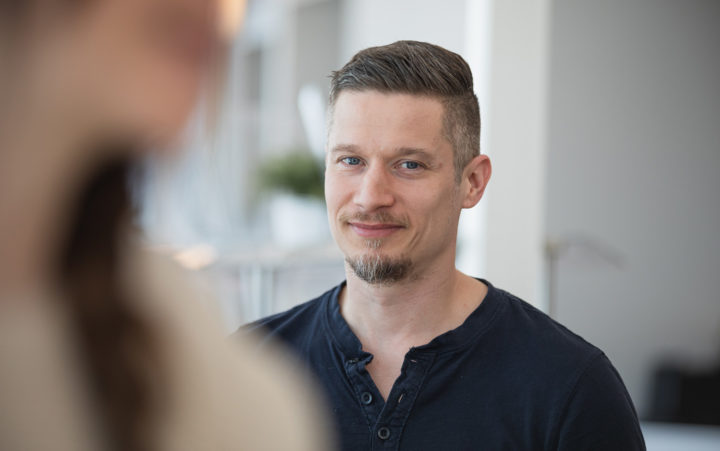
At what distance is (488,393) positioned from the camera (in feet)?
4.26

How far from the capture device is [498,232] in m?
2.86

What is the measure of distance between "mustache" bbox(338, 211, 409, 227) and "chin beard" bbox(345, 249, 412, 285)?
68 millimetres

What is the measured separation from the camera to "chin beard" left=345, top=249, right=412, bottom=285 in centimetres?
140

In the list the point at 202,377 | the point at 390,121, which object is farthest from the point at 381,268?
the point at 202,377

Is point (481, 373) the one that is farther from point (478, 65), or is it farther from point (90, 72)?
point (478, 65)

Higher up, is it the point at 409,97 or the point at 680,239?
the point at 409,97

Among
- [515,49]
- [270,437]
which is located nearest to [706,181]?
[515,49]

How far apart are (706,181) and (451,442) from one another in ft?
13.9

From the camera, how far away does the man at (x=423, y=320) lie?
4.15 ft

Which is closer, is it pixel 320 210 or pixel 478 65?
pixel 478 65

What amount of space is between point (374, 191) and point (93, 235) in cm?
112

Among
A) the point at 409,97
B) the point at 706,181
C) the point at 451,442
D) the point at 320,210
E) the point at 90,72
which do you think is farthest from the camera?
the point at 706,181

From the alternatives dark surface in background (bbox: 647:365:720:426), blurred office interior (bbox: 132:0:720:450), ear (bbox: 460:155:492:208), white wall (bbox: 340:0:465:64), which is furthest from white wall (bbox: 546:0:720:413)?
ear (bbox: 460:155:492:208)

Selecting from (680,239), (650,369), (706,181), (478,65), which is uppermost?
(478,65)
